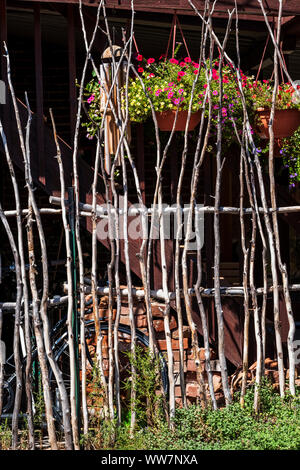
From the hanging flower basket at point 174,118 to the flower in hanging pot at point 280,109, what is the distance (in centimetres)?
44

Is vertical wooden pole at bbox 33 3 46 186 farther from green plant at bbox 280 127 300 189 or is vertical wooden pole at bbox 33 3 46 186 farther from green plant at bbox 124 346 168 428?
green plant at bbox 280 127 300 189

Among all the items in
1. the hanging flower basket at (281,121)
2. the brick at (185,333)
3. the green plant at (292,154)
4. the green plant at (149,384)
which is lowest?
the green plant at (149,384)

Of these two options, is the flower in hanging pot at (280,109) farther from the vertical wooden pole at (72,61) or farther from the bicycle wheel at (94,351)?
the bicycle wheel at (94,351)

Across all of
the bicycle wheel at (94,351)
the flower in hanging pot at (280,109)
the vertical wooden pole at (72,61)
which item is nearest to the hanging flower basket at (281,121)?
the flower in hanging pot at (280,109)

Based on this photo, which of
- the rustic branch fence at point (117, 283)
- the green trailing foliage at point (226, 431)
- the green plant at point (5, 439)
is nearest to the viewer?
the green trailing foliage at point (226, 431)

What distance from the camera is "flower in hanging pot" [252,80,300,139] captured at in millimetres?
5316

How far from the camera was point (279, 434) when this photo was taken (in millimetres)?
4332

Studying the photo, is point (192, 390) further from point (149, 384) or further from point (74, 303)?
point (74, 303)

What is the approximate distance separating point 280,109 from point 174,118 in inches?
29.7

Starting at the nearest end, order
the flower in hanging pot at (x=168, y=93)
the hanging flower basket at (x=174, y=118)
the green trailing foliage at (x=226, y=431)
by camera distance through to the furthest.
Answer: the green trailing foliage at (x=226, y=431) < the flower in hanging pot at (x=168, y=93) < the hanging flower basket at (x=174, y=118)

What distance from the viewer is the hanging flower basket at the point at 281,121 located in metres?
5.33

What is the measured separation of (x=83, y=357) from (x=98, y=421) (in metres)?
0.40

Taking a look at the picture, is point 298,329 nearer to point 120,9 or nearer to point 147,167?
point 147,167

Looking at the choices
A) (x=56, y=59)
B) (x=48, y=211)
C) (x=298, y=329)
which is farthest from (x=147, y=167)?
(x=48, y=211)
